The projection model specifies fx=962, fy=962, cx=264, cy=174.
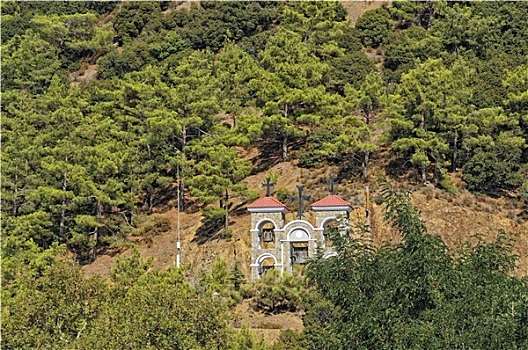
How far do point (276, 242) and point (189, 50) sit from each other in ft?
109

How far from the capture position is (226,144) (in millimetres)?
52906

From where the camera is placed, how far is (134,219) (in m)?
51.9

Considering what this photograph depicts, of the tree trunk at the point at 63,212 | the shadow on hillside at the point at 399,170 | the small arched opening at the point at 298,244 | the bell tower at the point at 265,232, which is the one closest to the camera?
the small arched opening at the point at 298,244

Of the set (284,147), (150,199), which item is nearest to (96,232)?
(150,199)

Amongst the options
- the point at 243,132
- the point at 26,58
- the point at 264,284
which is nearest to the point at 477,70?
the point at 243,132

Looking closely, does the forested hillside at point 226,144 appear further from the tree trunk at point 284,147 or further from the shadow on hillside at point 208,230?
the shadow on hillside at point 208,230

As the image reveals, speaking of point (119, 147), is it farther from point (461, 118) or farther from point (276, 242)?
point (461, 118)

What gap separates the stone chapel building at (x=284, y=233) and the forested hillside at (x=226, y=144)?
5.74ft

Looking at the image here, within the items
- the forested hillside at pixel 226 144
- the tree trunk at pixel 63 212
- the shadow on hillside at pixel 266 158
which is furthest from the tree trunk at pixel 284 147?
the tree trunk at pixel 63 212

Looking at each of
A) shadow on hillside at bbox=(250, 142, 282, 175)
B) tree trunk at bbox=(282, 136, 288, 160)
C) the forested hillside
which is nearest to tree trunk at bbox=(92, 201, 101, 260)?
the forested hillside

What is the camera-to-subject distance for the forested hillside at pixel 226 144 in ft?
90.7

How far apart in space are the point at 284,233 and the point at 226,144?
31.7ft

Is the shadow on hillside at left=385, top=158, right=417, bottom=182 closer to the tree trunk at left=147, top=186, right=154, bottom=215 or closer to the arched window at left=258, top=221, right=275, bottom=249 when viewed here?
the arched window at left=258, top=221, right=275, bottom=249

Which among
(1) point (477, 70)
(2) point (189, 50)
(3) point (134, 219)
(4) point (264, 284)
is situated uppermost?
(2) point (189, 50)
